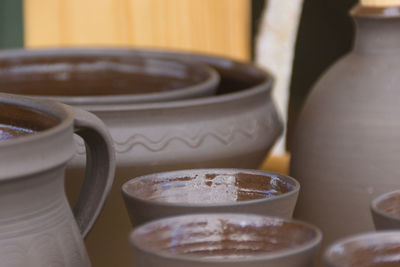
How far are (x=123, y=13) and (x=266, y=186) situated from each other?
3.26ft

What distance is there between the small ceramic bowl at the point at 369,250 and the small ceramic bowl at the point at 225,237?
0.01 meters

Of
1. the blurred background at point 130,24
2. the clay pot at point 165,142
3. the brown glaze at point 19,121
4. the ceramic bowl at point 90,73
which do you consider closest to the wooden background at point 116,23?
the blurred background at point 130,24

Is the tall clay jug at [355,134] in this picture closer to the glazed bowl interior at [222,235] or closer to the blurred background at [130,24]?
the glazed bowl interior at [222,235]

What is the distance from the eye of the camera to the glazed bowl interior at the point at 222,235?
336mm

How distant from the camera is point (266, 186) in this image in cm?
42

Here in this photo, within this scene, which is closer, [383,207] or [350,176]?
[383,207]

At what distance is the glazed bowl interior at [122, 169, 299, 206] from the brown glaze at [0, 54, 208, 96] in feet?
1.03

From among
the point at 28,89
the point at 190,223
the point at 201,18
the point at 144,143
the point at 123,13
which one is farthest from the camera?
the point at 201,18

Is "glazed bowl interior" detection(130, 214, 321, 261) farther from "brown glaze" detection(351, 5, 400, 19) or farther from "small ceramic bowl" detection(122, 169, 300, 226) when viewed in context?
"brown glaze" detection(351, 5, 400, 19)

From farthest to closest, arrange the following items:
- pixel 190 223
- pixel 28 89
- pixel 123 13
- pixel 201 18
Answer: pixel 201 18, pixel 123 13, pixel 28 89, pixel 190 223

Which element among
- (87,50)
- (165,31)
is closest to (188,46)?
(165,31)

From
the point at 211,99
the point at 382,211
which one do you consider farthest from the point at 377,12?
the point at 382,211

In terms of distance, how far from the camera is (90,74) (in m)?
0.79

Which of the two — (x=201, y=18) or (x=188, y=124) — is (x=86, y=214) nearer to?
(x=188, y=124)
